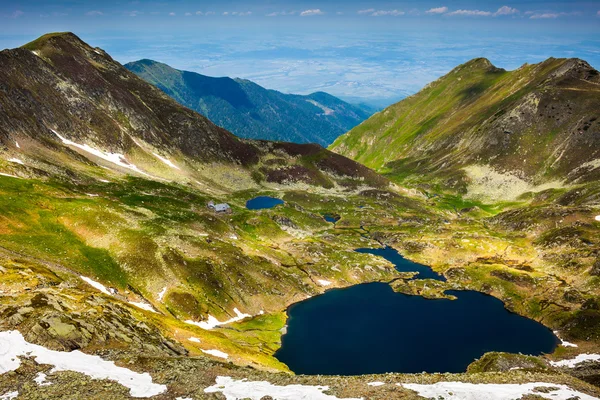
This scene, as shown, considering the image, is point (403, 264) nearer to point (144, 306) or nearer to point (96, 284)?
point (144, 306)

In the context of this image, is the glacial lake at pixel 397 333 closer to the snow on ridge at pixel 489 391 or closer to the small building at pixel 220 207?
the snow on ridge at pixel 489 391

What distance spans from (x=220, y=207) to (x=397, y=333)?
102m

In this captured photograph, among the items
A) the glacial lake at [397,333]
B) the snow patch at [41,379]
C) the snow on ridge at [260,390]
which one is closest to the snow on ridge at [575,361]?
the glacial lake at [397,333]

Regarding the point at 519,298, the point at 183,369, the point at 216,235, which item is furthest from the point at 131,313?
the point at 519,298

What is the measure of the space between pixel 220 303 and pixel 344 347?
113 feet

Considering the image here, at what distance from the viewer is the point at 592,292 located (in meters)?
132

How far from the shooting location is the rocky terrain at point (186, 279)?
172 ft

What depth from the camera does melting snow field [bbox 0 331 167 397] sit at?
47.8m

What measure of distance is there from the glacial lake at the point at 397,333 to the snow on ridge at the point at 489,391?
3871 centimetres

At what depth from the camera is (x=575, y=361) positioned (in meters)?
98.1

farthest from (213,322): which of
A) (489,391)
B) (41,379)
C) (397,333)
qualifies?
(489,391)

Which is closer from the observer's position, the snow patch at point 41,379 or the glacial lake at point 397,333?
the snow patch at point 41,379

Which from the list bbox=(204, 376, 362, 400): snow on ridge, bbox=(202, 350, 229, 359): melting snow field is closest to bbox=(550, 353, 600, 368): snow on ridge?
bbox=(204, 376, 362, 400): snow on ridge

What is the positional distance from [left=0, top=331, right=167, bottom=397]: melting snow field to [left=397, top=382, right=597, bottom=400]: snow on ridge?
3127 centimetres
